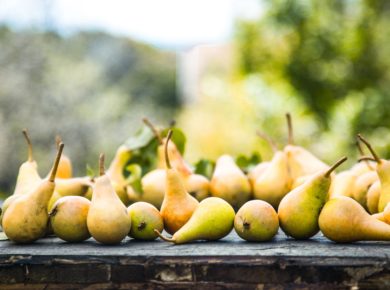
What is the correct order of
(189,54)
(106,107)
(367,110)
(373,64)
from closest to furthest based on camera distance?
(367,110) < (373,64) < (106,107) < (189,54)

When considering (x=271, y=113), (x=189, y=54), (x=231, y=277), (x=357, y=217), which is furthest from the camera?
(x=189, y=54)

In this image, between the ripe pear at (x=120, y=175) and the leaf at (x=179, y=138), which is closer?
the ripe pear at (x=120, y=175)

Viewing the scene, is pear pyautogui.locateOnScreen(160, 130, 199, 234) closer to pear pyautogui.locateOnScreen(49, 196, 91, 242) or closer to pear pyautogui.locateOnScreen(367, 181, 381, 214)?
pear pyautogui.locateOnScreen(49, 196, 91, 242)

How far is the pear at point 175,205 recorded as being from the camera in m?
1.84

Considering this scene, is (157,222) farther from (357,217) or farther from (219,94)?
(219,94)

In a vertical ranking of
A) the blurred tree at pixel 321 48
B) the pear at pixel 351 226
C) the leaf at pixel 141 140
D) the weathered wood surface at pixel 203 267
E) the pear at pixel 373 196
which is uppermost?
the blurred tree at pixel 321 48

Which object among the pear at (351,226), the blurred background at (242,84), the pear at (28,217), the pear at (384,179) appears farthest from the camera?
the blurred background at (242,84)

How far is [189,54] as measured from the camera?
88.6 ft

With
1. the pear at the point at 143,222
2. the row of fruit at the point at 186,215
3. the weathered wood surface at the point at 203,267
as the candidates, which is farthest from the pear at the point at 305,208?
the pear at the point at 143,222

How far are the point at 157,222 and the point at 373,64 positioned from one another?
10257 mm

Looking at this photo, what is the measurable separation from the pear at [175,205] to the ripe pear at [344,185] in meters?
0.65

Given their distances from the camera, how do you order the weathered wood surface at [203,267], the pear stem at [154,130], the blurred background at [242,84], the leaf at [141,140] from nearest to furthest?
the weathered wood surface at [203,267] → the pear stem at [154,130] → the leaf at [141,140] → the blurred background at [242,84]

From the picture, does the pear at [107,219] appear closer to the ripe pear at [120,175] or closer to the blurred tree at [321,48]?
the ripe pear at [120,175]

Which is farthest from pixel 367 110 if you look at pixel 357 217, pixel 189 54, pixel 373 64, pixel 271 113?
pixel 189 54
